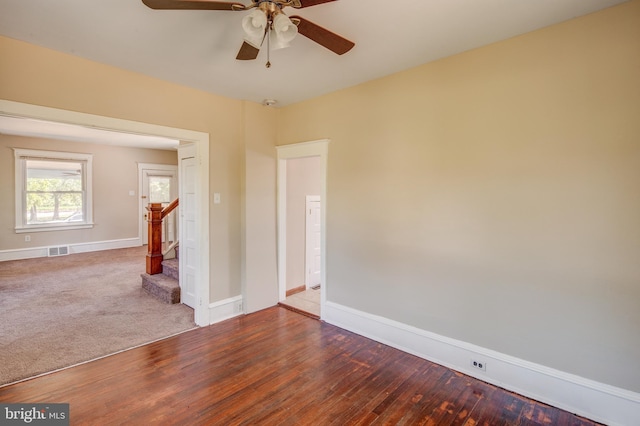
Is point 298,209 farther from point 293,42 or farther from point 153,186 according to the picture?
point 153,186

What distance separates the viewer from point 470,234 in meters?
2.51

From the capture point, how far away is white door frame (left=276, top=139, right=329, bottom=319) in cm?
358

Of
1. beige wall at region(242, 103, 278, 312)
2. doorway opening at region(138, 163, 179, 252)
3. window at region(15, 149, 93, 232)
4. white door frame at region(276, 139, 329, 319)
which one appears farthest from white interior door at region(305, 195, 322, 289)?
window at region(15, 149, 93, 232)

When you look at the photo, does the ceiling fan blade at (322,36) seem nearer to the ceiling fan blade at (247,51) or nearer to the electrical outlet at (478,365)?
the ceiling fan blade at (247,51)

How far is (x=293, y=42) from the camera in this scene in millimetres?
2314

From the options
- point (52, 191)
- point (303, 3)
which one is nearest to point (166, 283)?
point (303, 3)

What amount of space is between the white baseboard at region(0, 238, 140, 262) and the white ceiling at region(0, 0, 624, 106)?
20.7 feet

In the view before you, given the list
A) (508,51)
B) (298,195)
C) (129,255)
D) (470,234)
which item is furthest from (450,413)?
(129,255)

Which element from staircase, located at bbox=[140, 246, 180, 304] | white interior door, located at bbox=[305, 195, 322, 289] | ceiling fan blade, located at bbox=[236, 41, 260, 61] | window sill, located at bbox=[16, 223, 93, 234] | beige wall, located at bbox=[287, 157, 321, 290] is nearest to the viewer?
ceiling fan blade, located at bbox=[236, 41, 260, 61]

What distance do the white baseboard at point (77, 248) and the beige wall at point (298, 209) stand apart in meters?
5.94

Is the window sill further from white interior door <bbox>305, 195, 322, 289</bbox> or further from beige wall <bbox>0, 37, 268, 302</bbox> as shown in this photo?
white interior door <bbox>305, 195, 322, 289</bbox>

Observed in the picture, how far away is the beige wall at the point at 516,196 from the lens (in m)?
1.93

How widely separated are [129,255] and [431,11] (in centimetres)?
775

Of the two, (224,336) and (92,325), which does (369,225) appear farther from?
(92,325)
